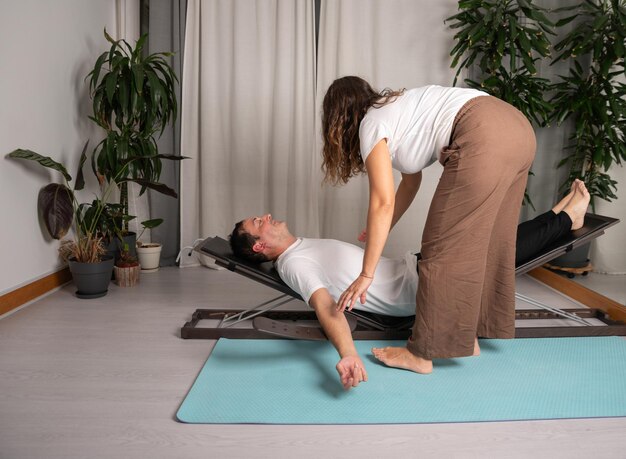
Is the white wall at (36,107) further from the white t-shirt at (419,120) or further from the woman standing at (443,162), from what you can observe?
the white t-shirt at (419,120)

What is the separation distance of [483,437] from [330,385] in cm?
57

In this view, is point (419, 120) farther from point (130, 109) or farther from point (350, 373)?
point (130, 109)

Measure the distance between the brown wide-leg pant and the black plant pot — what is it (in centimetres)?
194

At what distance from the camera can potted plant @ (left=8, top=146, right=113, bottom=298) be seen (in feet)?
9.68

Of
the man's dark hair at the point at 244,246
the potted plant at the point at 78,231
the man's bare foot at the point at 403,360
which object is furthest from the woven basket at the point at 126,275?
the man's bare foot at the point at 403,360

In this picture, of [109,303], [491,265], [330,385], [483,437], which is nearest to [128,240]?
[109,303]

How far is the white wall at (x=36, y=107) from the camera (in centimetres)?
270

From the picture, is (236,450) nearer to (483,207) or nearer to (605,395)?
(483,207)

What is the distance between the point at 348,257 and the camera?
2293 millimetres

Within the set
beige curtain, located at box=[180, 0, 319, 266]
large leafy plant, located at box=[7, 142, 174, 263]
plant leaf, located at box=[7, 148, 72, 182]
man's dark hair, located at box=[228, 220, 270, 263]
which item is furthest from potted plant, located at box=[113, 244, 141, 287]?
man's dark hair, located at box=[228, 220, 270, 263]

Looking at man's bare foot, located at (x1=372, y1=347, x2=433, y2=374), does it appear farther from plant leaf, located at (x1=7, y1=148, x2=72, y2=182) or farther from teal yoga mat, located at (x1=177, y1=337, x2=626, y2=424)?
plant leaf, located at (x1=7, y1=148, x2=72, y2=182)

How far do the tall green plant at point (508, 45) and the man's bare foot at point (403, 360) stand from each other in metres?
2.00

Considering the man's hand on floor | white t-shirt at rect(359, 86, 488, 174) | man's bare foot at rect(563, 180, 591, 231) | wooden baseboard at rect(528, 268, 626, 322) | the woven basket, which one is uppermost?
white t-shirt at rect(359, 86, 488, 174)

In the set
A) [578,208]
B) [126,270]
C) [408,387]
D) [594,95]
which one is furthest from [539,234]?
[126,270]
